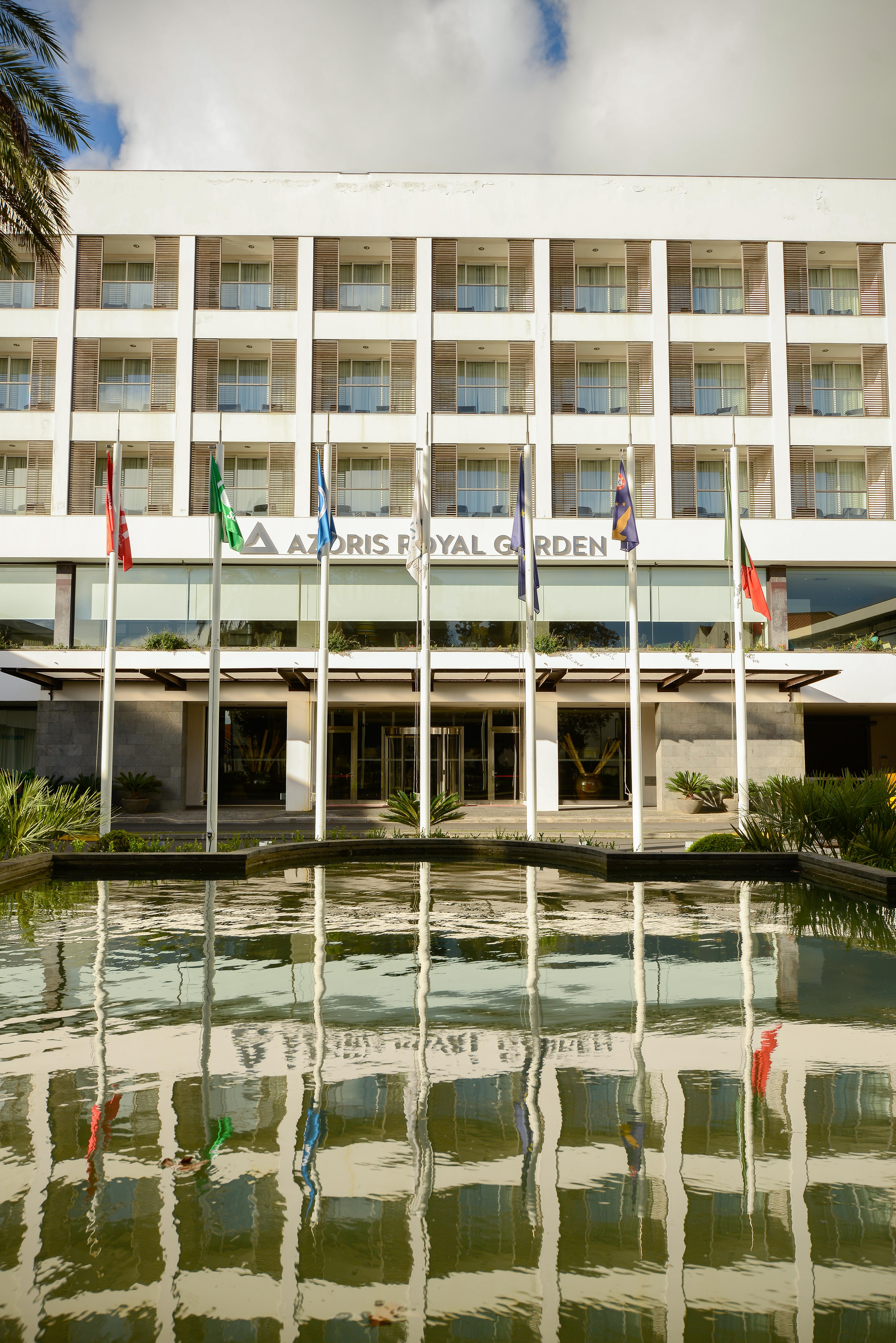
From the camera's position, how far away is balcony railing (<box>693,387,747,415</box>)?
3503 cm

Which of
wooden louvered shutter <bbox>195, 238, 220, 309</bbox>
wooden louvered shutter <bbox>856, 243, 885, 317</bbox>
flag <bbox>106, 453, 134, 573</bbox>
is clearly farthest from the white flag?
wooden louvered shutter <bbox>856, 243, 885, 317</bbox>

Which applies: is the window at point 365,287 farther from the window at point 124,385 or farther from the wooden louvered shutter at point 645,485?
the wooden louvered shutter at point 645,485

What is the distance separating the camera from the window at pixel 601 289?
35.4 meters

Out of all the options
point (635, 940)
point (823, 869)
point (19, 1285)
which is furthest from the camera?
point (823, 869)

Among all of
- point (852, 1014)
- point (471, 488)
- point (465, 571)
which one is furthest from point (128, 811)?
point (852, 1014)

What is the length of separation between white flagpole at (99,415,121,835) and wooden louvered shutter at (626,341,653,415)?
1922cm

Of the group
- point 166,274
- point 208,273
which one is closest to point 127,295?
point 166,274

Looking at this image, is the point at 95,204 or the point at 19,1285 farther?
the point at 95,204

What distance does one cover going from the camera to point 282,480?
113ft

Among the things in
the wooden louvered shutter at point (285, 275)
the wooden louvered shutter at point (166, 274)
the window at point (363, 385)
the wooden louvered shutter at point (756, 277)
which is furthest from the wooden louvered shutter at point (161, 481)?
the wooden louvered shutter at point (756, 277)

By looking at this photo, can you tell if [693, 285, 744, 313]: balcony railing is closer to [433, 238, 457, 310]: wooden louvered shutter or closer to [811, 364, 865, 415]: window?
[811, 364, 865, 415]: window

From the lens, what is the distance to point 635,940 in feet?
34.3

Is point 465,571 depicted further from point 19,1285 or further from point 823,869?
point 19,1285

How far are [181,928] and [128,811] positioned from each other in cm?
2136
